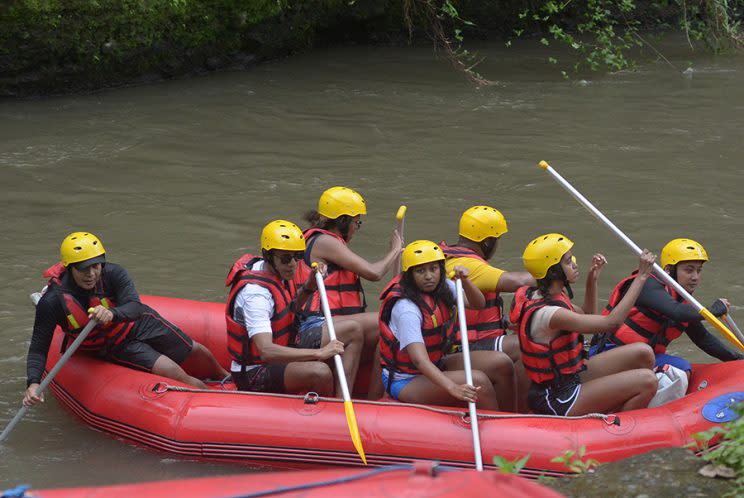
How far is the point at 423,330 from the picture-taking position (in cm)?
531

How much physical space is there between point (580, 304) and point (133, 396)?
3.43m

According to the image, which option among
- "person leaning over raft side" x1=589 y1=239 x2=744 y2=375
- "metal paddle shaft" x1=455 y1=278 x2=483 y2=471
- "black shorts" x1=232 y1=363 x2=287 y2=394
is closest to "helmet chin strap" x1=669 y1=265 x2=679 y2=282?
"person leaning over raft side" x1=589 y1=239 x2=744 y2=375

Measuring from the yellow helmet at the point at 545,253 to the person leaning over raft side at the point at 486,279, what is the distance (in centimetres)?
52

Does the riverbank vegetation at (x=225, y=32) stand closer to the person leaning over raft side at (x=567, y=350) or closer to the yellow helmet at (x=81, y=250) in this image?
the yellow helmet at (x=81, y=250)

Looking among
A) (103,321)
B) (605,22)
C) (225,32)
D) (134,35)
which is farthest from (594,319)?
(605,22)

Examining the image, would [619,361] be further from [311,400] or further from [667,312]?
[311,400]

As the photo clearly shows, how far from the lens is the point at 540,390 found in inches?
211

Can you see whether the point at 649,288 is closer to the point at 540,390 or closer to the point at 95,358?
the point at 540,390

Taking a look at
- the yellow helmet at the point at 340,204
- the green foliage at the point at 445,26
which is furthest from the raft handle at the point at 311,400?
the green foliage at the point at 445,26

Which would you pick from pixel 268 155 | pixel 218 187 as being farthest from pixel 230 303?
pixel 268 155

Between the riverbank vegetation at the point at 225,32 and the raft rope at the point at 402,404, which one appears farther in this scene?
the riverbank vegetation at the point at 225,32

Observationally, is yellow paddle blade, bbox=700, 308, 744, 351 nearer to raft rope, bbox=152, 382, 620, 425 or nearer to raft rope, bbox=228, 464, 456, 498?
raft rope, bbox=152, 382, 620, 425

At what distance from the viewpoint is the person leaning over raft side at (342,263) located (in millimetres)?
5914

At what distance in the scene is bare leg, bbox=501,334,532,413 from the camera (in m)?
5.68
